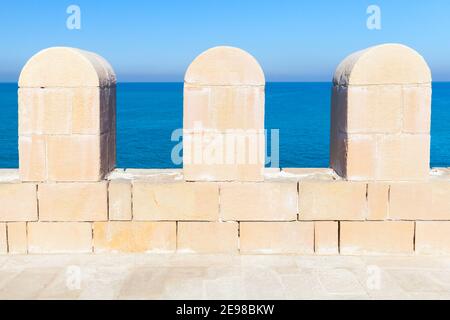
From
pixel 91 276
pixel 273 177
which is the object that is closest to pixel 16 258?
pixel 91 276

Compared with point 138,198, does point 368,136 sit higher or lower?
higher

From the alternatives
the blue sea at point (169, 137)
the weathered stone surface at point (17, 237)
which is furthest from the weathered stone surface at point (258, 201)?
the blue sea at point (169, 137)

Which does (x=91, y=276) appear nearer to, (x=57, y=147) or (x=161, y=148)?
(x=57, y=147)

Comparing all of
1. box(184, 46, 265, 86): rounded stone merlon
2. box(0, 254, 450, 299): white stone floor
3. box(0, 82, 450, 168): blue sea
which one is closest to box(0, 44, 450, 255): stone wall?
box(184, 46, 265, 86): rounded stone merlon

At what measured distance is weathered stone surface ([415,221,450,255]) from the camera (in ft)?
21.6

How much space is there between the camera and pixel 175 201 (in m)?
6.55

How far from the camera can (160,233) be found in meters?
6.59

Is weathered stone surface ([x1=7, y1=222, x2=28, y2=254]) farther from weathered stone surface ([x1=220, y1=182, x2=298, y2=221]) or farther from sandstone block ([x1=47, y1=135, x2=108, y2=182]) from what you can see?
weathered stone surface ([x1=220, y1=182, x2=298, y2=221])

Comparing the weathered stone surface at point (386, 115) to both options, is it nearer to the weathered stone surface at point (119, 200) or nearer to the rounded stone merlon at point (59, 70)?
the weathered stone surface at point (119, 200)

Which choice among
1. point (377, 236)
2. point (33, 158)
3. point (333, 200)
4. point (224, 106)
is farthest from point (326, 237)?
point (33, 158)

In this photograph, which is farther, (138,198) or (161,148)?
(161,148)

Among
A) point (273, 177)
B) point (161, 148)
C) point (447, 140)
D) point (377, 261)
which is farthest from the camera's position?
point (447, 140)

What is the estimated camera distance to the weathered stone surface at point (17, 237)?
6562mm
